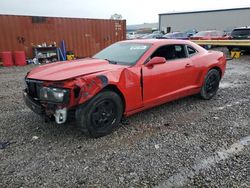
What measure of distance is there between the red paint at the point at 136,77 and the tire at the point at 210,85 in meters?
0.17

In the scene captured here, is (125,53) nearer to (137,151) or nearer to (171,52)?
(171,52)

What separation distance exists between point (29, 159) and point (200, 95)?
3929mm

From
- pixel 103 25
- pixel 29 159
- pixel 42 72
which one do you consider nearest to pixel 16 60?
pixel 103 25

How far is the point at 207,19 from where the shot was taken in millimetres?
44125

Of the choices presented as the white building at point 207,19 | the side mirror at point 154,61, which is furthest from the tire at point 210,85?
the white building at point 207,19

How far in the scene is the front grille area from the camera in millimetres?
3431

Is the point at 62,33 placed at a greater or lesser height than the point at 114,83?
greater

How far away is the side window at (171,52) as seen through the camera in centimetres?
441

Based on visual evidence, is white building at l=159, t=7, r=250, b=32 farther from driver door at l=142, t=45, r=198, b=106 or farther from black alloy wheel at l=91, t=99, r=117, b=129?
black alloy wheel at l=91, t=99, r=117, b=129

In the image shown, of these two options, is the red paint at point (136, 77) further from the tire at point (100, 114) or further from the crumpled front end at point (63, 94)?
the tire at point (100, 114)

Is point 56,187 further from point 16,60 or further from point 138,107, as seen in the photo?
point 16,60

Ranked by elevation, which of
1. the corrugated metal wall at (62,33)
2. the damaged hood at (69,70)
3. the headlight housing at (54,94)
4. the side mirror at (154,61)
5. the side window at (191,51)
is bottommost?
the headlight housing at (54,94)

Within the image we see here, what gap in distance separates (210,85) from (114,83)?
2.98m

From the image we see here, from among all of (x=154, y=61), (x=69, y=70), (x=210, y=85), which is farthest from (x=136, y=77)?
(x=210, y=85)
